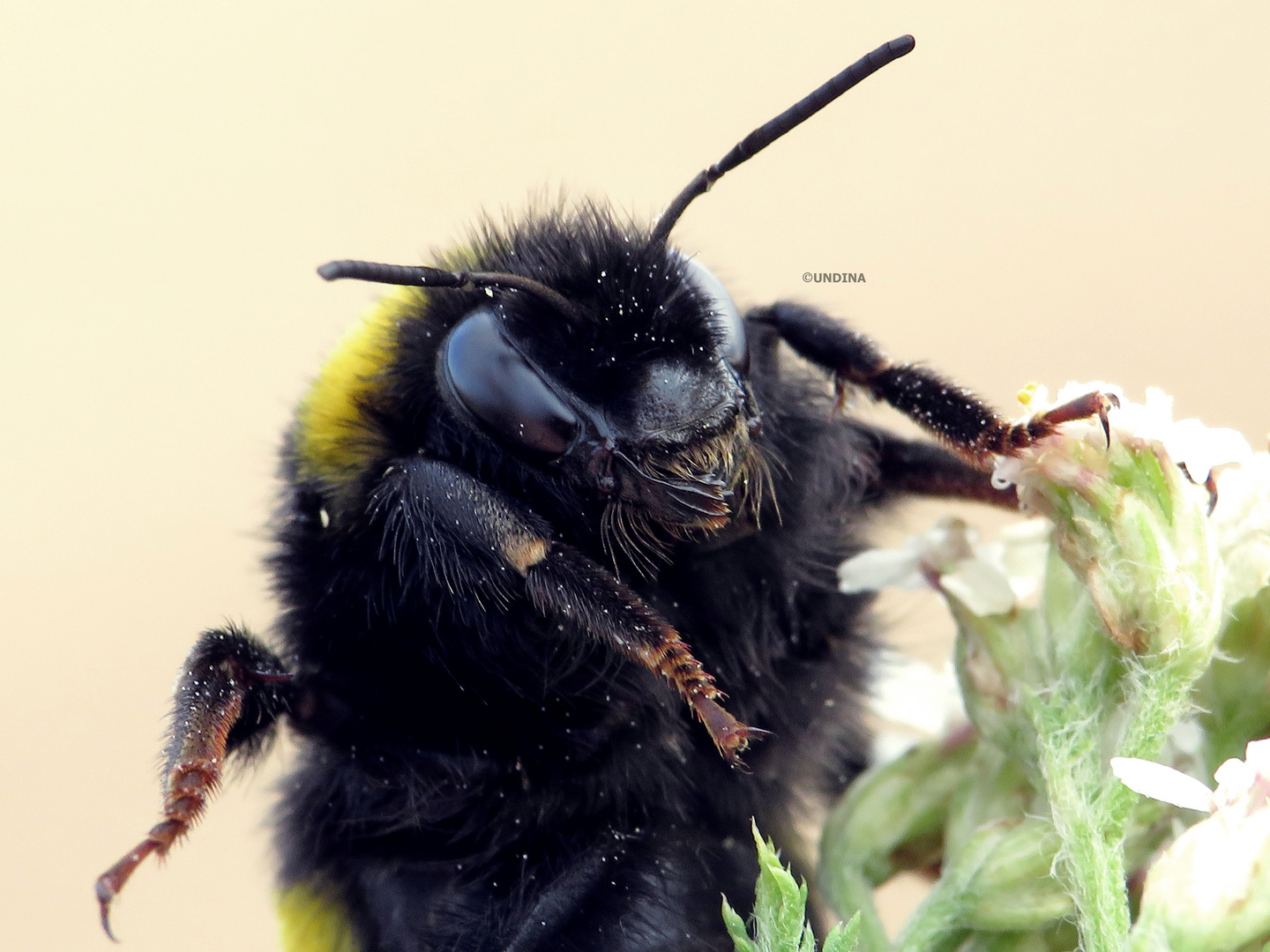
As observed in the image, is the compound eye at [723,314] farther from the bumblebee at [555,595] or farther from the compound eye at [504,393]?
the compound eye at [504,393]

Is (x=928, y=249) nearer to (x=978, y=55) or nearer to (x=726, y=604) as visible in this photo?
(x=978, y=55)

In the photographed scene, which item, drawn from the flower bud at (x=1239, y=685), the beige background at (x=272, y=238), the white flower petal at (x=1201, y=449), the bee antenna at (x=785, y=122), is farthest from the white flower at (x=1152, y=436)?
the beige background at (x=272, y=238)

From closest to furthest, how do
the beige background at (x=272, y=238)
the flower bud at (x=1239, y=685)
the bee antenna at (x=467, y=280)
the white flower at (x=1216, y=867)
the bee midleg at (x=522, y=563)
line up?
1. the white flower at (x=1216, y=867)
2. the bee midleg at (x=522, y=563)
3. the bee antenna at (x=467, y=280)
4. the flower bud at (x=1239, y=685)
5. the beige background at (x=272, y=238)

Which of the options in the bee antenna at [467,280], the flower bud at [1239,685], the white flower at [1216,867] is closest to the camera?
the white flower at [1216,867]

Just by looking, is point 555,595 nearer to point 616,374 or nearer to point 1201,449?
point 616,374

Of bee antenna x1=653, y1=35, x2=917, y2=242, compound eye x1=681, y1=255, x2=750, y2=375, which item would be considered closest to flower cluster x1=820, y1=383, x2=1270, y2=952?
compound eye x1=681, y1=255, x2=750, y2=375

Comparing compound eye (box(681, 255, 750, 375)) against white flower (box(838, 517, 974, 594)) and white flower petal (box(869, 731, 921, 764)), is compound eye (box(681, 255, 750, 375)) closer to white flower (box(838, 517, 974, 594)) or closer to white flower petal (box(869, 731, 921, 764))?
white flower (box(838, 517, 974, 594))

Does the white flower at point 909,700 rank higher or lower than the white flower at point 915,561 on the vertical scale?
lower
